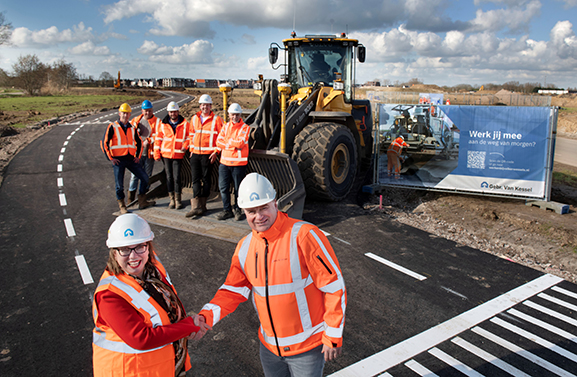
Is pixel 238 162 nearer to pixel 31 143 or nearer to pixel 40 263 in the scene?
pixel 40 263

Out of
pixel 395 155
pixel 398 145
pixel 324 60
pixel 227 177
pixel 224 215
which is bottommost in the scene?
pixel 224 215

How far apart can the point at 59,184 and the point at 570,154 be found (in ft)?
62.4

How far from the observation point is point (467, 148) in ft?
27.7

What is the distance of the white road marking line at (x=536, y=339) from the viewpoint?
→ 3789 mm

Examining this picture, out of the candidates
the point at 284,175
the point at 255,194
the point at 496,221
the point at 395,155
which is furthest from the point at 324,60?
the point at 255,194

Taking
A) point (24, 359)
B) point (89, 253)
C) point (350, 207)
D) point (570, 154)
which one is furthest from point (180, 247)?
point (570, 154)

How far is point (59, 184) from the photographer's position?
9.99 metres

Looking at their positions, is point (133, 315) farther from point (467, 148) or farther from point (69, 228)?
point (467, 148)

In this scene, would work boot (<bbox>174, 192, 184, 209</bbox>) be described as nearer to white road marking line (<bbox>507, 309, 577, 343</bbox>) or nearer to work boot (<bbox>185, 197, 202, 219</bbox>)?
work boot (<bbox>185, 197, 202, 219</bbox>)

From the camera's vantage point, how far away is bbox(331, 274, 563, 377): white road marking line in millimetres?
3572

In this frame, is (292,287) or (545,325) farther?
(545,325)

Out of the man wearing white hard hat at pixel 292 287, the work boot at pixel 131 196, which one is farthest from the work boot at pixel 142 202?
the man wearing white hard hat at pixel 292 287

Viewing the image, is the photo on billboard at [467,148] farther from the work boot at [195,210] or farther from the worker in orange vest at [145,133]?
the worker in orange vest at [145,133]

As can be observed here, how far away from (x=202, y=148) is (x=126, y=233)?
5198mm
